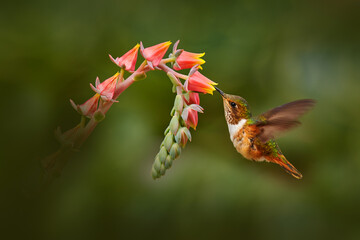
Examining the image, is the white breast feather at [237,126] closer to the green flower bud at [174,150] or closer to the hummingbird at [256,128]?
the hummingbird at [256,128]

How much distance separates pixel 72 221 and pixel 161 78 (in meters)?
0.72

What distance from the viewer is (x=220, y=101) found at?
1776mm

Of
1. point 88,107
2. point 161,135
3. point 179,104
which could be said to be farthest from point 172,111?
point 161,135

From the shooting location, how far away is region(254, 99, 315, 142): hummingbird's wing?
Answer: 0.75 metres

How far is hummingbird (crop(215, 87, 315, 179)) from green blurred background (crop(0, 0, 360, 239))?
2.56 ft

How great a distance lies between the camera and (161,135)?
181cm

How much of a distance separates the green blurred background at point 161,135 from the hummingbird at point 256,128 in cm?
78

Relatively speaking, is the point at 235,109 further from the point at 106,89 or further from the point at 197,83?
the point at 106,89

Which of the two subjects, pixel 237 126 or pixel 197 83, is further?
pixel 237 126

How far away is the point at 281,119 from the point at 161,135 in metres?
1.06

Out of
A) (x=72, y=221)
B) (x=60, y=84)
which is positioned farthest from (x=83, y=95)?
(x=72, y=221)

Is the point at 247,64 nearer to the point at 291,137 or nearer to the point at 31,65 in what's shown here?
the point at 291,137

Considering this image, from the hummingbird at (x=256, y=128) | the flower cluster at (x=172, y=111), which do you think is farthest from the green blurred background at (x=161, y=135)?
the flower cluster at (x=172, y=111)

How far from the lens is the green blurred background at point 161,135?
1.70 meters
